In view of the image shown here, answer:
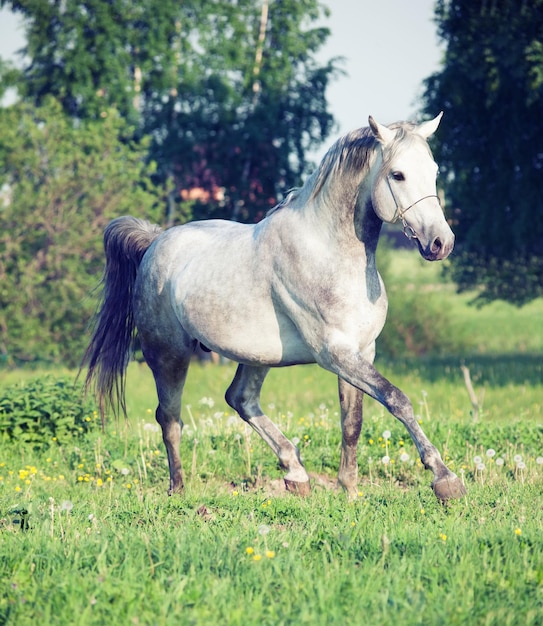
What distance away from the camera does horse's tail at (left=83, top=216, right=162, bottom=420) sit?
24.2ft

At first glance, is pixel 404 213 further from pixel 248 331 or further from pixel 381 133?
pixel 248 331

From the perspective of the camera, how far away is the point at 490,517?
209 inches

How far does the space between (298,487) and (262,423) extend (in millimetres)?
654

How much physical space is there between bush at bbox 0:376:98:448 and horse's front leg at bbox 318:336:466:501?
155 inches

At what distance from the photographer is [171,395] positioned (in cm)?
706

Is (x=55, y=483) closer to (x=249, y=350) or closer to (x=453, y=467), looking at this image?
(x=249, y=350)

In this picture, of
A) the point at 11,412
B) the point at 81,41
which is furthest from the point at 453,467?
the point at 81,41

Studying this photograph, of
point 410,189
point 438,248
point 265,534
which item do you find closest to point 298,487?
point 265,534

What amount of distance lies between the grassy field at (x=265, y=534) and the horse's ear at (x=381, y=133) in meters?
2.25

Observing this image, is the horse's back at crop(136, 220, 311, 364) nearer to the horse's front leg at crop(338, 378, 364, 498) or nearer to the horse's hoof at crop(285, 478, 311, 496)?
the horse's front leg at crop(338, 378, 364, 498)

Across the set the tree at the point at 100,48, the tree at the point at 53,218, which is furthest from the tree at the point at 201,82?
the tree at the point at 53,218

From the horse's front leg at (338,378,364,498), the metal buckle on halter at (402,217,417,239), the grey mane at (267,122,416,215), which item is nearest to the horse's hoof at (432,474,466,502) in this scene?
the horse's front leg at (338,378,364,498)

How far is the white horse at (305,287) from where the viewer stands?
5.23m

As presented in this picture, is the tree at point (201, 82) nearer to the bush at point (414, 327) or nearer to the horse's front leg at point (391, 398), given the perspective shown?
the bush at point (414, 327)
